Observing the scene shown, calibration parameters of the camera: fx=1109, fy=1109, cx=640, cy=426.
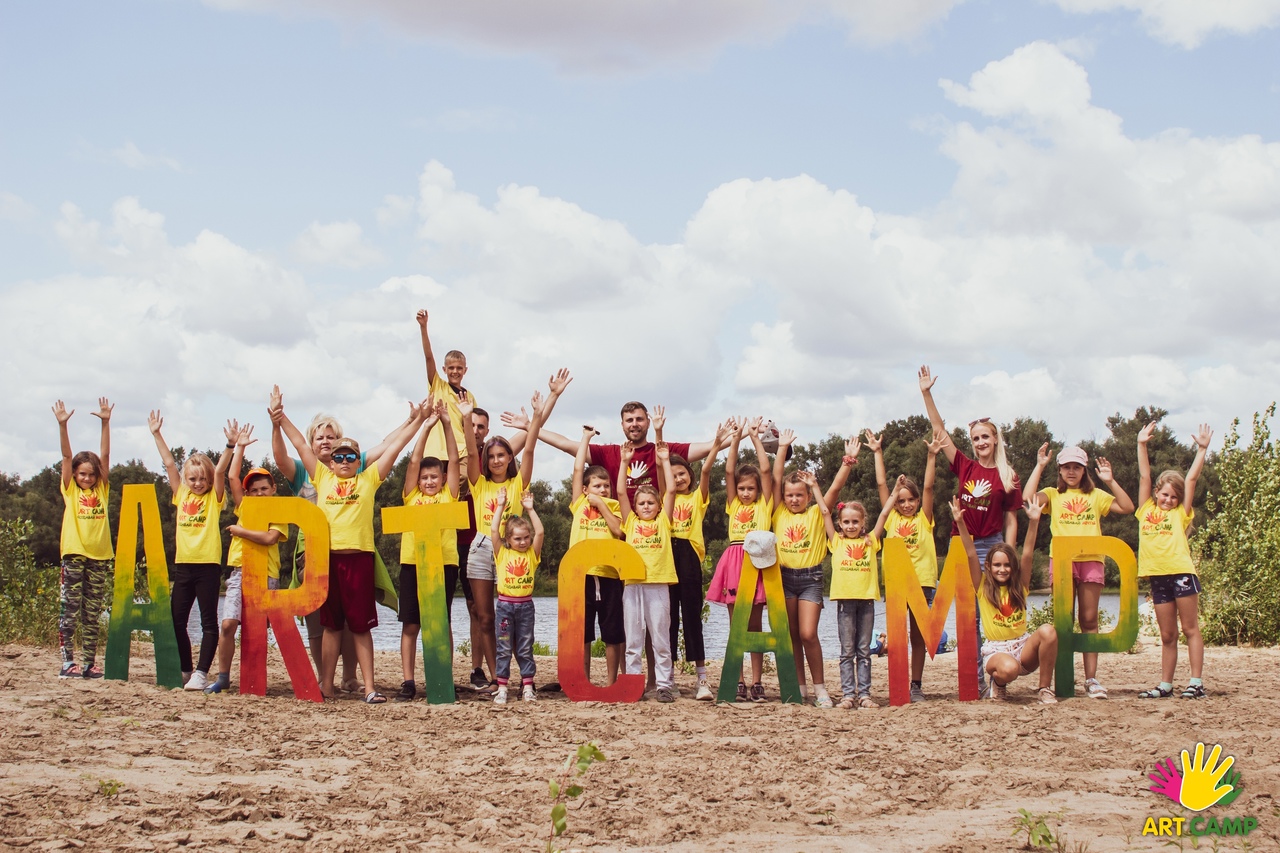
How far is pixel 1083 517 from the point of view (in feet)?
31.0

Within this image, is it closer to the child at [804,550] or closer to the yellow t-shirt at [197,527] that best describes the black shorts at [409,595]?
the yellow t-shirt at [197,527]

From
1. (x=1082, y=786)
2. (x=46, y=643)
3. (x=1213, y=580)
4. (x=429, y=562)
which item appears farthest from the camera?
(x=1213, y=580)

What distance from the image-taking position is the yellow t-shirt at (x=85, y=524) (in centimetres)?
929

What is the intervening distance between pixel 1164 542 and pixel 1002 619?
1.45 m

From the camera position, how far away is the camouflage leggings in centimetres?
933

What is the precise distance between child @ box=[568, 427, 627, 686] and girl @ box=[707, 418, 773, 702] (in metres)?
0.83

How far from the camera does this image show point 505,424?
9.78 metres

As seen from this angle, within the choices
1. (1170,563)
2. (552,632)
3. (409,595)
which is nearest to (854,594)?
(1170,563)

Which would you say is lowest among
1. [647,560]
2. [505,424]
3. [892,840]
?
[892,840]

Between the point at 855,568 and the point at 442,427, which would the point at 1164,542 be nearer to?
the point at 855,568

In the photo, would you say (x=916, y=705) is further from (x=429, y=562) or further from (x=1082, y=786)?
(x=429, y=562)

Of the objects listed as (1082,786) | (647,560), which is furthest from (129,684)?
(1082,786)

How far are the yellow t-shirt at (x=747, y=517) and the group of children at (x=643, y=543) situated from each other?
0.02 meters

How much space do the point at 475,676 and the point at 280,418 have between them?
112 inches
